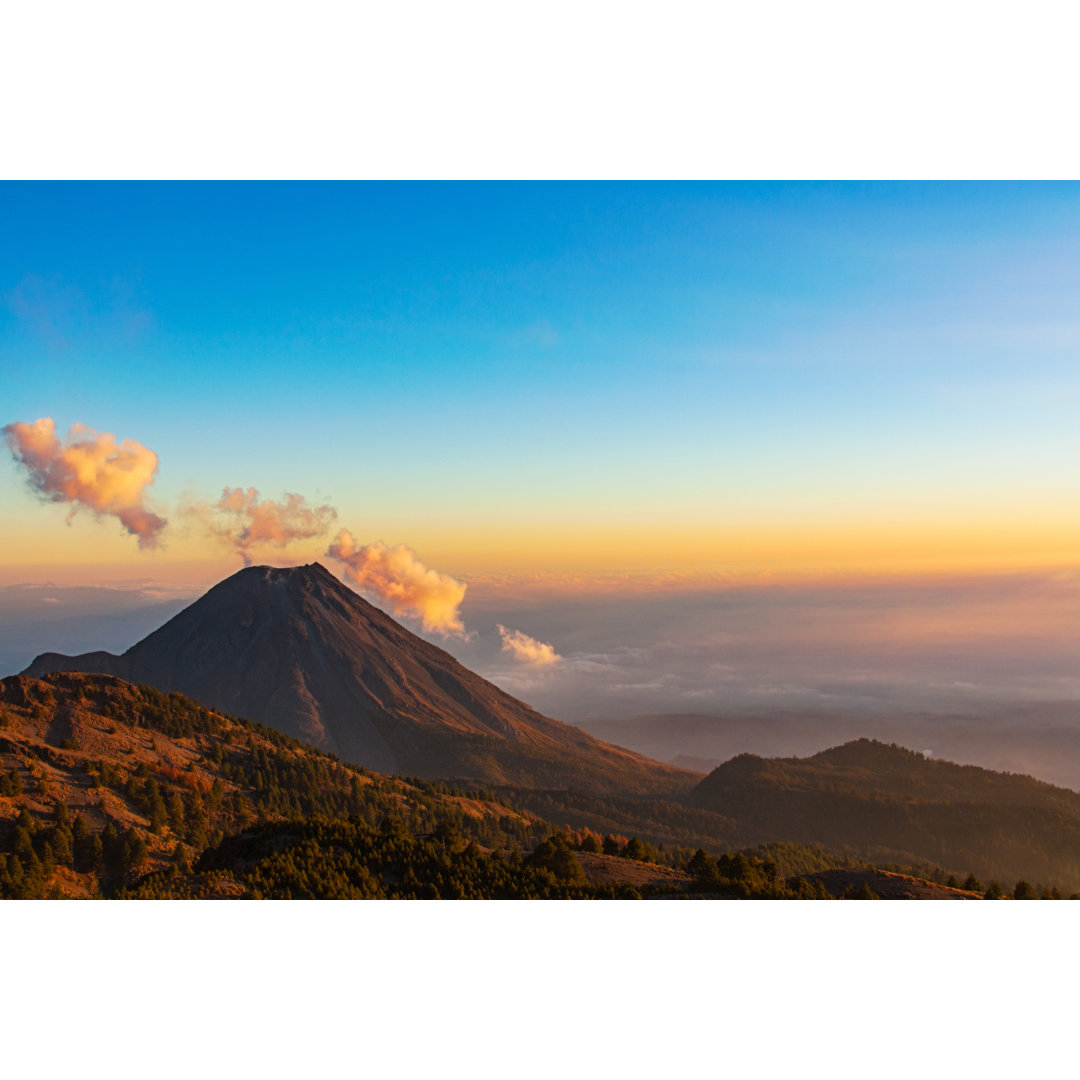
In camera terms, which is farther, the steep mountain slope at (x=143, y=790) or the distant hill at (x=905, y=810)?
the distant hill at (x=905, y=810)

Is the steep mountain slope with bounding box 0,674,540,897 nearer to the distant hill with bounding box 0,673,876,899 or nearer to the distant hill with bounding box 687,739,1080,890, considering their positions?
the distant hill with bounding box 0,673,876,899

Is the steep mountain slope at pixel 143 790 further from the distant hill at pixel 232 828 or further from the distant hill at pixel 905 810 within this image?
the distant hill at pixel 905 810

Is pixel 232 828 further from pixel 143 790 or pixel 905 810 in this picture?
pixel 905 810

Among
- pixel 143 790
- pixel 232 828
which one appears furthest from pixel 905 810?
pixel 143 790

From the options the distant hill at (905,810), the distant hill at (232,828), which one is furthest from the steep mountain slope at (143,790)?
the distant hill at (905,810)

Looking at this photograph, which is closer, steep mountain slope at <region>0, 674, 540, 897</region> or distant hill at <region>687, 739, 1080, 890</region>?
steep mountain slope at <region>0, 674, 540, 897</region>

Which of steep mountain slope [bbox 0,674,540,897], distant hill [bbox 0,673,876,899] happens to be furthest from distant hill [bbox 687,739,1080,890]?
steep mountain slope [bbox 0,674,540,897]

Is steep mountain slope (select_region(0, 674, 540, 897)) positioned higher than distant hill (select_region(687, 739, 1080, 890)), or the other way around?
steep mountain slope (select_region(0, 674, 540, 897))

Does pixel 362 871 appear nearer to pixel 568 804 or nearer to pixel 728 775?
pixel 568 804
